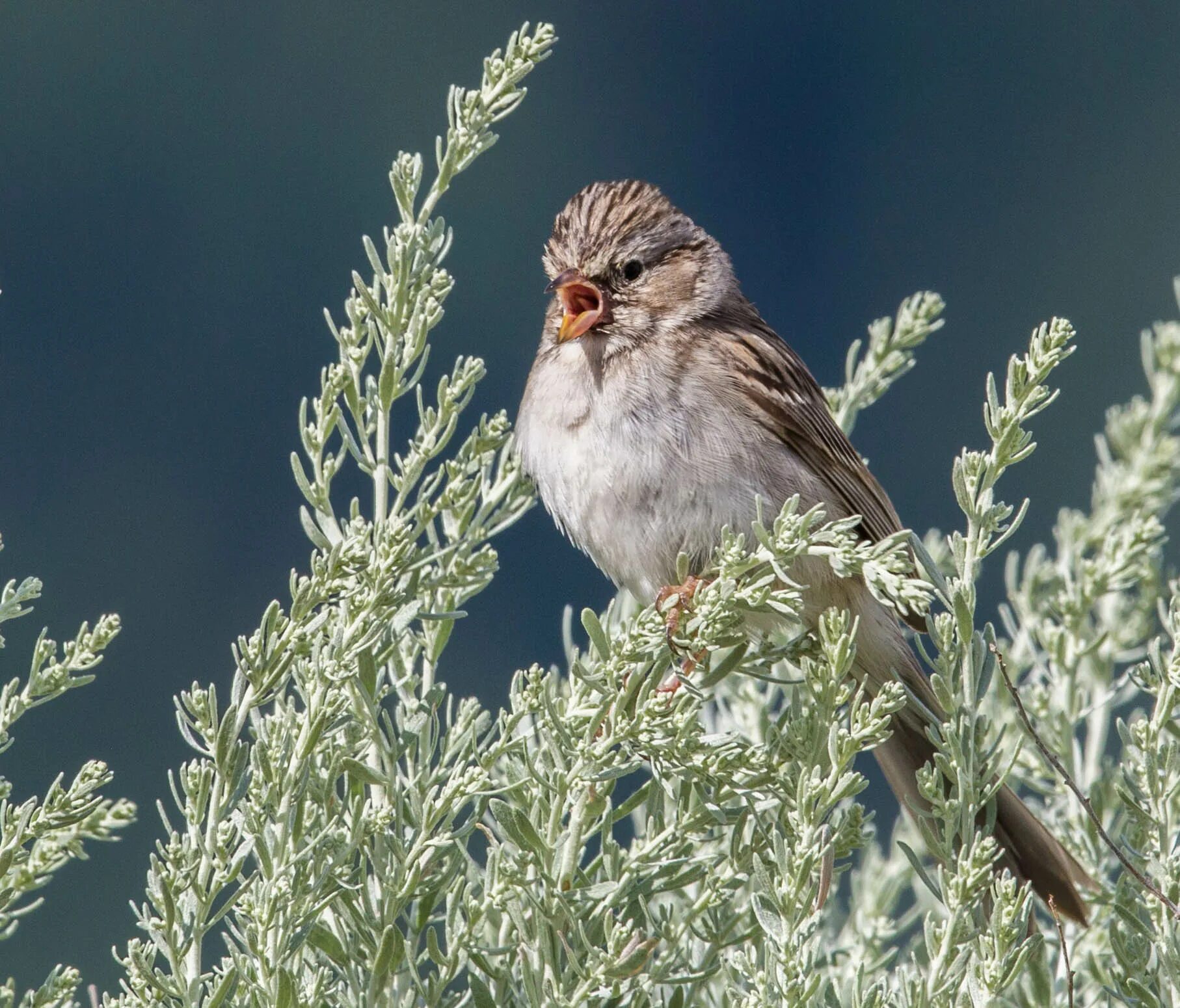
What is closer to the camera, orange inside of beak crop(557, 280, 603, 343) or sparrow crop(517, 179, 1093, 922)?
sparrow crop(517, 179, 1093, 922)

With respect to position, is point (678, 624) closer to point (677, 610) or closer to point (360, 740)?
point (677, 610)

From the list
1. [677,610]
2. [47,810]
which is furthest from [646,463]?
[47,810]

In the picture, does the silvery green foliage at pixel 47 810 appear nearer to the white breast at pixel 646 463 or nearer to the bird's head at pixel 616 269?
the white breast at pixel 646 463

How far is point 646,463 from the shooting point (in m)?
2.38

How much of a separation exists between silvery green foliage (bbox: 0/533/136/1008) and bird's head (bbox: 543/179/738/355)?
4.27 ft

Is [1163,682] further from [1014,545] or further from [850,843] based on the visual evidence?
[1014,545]

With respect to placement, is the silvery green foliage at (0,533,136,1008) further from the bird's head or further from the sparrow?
the bird's head

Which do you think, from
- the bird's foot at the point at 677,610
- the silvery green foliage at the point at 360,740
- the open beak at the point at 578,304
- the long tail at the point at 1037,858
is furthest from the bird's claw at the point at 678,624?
the open beak at the point at 578,304

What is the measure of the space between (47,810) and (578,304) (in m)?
1.59

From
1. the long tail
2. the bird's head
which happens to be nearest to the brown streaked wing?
the bird's head

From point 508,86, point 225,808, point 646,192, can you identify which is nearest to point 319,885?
point 225,808

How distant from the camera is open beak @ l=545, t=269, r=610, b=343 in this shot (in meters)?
2.53

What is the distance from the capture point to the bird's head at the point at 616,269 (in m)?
2.60

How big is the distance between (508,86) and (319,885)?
849 millimetres
